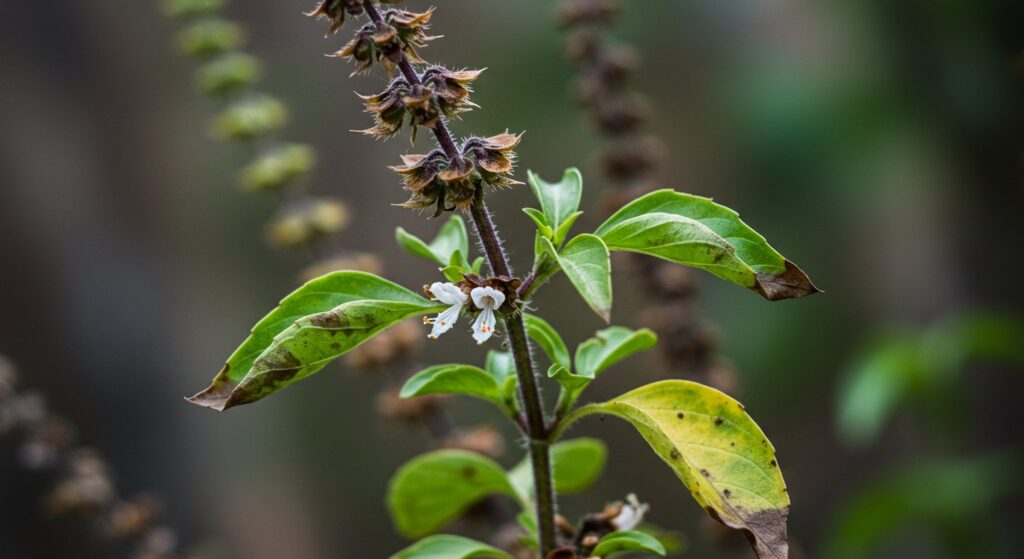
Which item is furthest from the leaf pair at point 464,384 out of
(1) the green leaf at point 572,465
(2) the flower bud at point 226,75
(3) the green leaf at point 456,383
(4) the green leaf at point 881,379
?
(4) the green leaf at point 881,379

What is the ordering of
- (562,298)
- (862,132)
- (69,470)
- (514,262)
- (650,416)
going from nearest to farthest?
(650,416) → (69,470) → (514,262) → (562,298) → (862,132)

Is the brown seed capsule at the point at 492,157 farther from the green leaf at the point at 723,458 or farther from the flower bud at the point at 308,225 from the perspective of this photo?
the flower bud at the point at 308,225

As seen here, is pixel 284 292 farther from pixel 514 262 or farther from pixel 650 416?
pixel 650 416

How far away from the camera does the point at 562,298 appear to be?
4.57 feet

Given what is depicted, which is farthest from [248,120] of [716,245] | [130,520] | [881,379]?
[881,379]

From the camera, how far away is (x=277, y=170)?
2.63ft

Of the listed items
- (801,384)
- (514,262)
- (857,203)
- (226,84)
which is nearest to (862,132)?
(857,203)

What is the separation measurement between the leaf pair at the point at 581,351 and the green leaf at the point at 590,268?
56 mm

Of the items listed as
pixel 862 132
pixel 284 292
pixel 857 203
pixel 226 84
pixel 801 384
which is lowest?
pixel 801 384

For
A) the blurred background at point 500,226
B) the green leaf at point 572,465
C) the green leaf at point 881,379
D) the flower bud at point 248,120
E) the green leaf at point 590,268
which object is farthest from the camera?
the blurred background at point 500,226

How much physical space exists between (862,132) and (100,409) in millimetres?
1282

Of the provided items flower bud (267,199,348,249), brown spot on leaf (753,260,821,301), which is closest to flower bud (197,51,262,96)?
flower bud (267,199,348,249)

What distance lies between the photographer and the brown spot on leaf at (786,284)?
35 cm

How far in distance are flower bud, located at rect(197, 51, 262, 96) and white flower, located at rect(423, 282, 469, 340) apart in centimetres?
48
